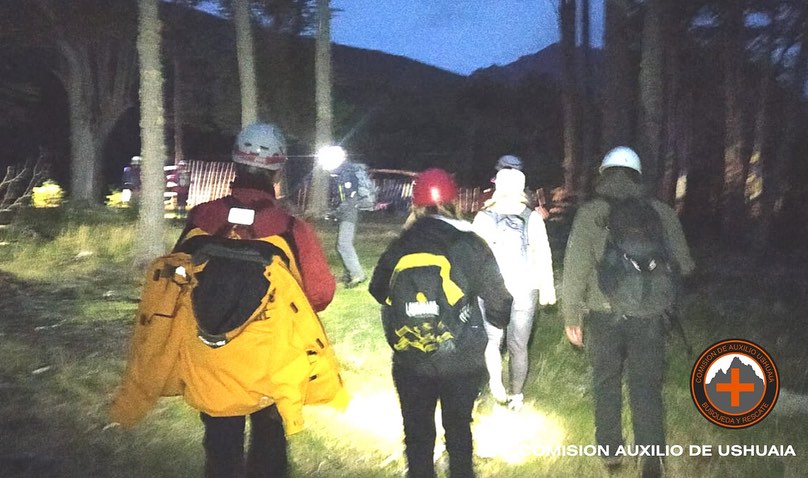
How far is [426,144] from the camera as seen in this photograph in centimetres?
3894

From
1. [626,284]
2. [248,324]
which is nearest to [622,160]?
[626,284]

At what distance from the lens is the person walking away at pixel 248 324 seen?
3424 millimetres

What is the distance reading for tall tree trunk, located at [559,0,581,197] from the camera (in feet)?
88.4

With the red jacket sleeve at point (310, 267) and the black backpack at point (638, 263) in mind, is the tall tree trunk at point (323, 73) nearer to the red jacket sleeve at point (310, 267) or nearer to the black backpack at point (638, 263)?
the black backpack at point (638, 263)

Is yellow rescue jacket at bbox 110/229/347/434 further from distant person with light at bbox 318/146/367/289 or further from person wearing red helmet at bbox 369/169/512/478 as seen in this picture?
distant person with light at bbox 318/146/367/289

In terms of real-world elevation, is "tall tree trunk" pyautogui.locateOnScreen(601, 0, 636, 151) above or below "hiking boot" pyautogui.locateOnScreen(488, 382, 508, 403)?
above

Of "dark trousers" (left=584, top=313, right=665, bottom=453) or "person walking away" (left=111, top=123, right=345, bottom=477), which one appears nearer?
"person walking away" (left=111, top=123, right=345, bottom=477)

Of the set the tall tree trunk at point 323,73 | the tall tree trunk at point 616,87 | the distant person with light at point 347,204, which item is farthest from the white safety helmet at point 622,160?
the tall tree trunk at point 323,73

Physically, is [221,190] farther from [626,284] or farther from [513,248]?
[626,284]

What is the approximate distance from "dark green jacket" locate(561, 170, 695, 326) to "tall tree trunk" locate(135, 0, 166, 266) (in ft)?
26.5

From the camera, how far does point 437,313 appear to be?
3963 millimetres

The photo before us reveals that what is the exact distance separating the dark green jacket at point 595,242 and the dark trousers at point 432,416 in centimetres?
98

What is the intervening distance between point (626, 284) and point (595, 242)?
31 centimetres

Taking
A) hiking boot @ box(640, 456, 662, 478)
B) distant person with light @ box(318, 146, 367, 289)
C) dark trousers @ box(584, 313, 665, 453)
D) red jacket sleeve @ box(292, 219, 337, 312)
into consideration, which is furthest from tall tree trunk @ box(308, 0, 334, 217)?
red jacket sleeve @ box(292, 219, 337, 312)
